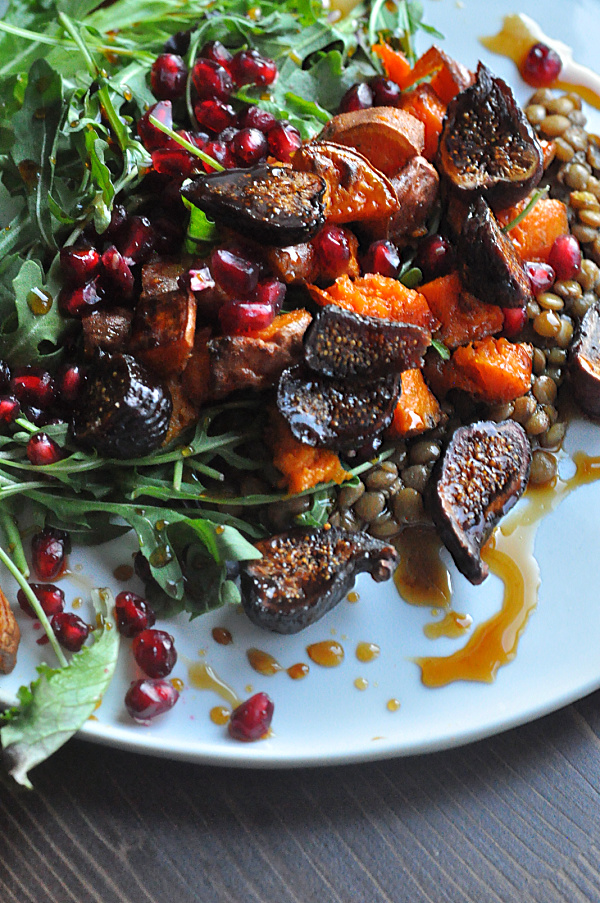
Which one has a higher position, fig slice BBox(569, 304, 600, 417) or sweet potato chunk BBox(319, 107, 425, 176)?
sweet potato chunk BBox(319, 107, 425, 176)

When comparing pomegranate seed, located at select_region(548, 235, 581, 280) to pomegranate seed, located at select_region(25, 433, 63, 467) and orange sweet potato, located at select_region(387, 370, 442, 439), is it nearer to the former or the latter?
Answer: orange sweet potato, located at select_region(387, 370, 442, 439)

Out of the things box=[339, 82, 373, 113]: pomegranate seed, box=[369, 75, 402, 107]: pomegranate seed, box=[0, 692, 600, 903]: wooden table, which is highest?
box=[369, 75, 402, 107]: pomegranate seed

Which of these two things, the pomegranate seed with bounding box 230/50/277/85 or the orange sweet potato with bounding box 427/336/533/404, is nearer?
the orange sweet potato with bounding box 427/336/533/404

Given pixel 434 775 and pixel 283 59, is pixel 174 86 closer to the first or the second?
pixel 283 59

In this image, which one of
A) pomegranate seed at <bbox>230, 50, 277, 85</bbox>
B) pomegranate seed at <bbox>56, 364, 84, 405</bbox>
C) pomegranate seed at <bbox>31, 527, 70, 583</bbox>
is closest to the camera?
pomegranate seed at <bbox>31, 527, 70, 583</bbox>

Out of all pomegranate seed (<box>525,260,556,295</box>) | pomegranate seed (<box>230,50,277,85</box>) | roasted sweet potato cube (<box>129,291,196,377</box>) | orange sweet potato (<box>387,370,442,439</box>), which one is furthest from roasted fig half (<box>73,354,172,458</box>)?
pomegranate seed (<box>525,260,556,295</box>)

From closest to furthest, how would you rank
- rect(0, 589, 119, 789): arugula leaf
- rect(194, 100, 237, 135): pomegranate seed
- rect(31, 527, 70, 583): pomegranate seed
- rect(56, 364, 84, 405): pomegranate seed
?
rect(0, 589, 119, 789): arugula leaf, rect(31, 527, 70, 583): pomegranate seed, rect(56, 364, 84, 405): pomegranate seed, rect(194, 100, 237, 135): pomegranate seed

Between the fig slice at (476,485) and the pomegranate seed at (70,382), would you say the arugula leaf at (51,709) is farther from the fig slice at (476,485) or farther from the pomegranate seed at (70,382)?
the fig slice at (476,485)

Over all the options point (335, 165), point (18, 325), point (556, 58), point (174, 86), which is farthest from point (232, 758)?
point (556, 58)

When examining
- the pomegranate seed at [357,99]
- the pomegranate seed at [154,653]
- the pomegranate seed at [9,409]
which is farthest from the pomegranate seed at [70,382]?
the pomegranate seed at [357,99]
